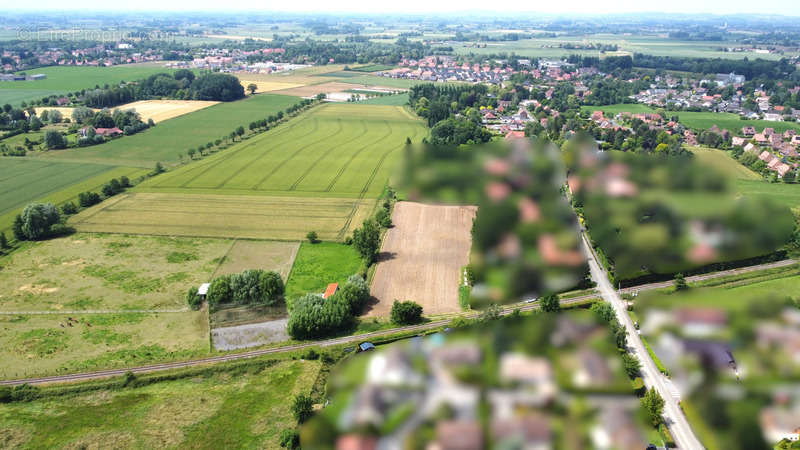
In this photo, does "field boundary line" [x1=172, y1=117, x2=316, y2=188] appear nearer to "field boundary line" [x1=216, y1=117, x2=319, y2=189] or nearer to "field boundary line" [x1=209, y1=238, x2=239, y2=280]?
"field boundary line" [x1=216, y1=117, x2=319, y2=189]

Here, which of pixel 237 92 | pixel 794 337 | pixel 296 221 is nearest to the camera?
pixel 794 337

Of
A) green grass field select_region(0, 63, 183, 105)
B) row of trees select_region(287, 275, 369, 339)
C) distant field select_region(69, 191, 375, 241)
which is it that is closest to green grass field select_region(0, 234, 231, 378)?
distant field select_region(69, 191, 375, 241)

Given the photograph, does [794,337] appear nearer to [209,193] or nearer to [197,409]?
[197,409]

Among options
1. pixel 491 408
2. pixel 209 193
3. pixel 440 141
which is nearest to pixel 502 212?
pixel 491 408

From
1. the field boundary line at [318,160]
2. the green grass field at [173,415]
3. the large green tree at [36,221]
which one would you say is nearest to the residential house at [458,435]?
the green grass field at [173,415]

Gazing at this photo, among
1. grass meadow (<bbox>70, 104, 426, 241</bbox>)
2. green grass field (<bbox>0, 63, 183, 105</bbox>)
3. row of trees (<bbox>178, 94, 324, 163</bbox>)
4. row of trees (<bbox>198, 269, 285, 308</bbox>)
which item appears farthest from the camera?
green grass field (<bbox>0, 63, 183, 105</bbox>)

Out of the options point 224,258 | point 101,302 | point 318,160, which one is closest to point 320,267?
point 224,258

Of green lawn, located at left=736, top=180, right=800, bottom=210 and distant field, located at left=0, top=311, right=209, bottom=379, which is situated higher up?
green lawn, located at left=736, top=180, right=800, bottom=210
